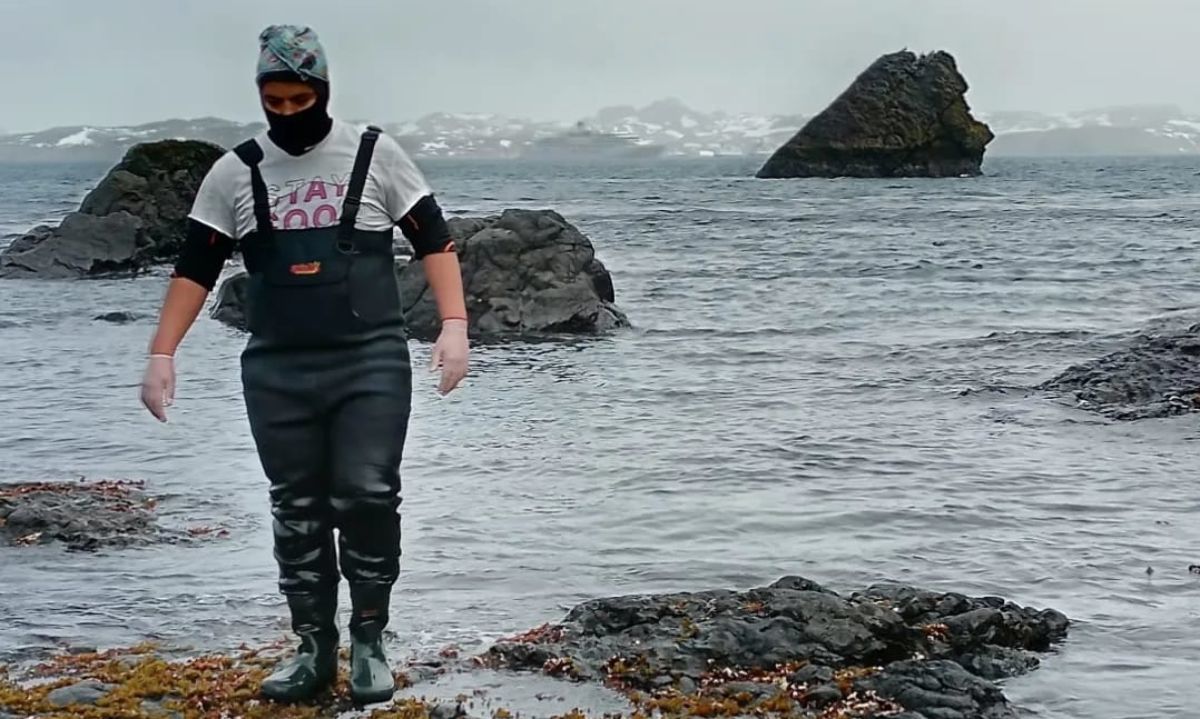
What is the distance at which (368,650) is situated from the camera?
238 inches

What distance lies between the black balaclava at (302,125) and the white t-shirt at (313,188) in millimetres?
28

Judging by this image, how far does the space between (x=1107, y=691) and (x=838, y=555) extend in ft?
9.54

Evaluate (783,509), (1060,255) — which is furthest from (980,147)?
(783,509)

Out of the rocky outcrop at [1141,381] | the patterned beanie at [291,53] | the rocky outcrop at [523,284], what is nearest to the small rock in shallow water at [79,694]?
the patterned beanie at [291,53]

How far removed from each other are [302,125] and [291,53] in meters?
0.27

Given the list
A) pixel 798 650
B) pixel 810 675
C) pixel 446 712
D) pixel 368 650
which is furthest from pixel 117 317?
pixel 810 675

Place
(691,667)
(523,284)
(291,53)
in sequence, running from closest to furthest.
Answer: (291,53), (691,667), (523,284)

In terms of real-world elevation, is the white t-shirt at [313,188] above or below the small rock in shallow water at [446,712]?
above

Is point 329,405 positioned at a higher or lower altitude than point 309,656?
higher

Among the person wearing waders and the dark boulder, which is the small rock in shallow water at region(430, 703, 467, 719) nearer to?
the person wearing waders

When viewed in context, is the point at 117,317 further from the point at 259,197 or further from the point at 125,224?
the point at 259,197

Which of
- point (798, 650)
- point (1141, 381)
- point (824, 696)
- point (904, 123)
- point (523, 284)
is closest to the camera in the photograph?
point (824, 696)

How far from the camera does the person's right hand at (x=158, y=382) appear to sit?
566cm

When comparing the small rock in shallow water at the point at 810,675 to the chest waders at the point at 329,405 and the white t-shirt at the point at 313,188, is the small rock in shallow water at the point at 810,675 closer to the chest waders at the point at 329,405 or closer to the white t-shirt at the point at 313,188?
the chest waders at the point at 329,405
